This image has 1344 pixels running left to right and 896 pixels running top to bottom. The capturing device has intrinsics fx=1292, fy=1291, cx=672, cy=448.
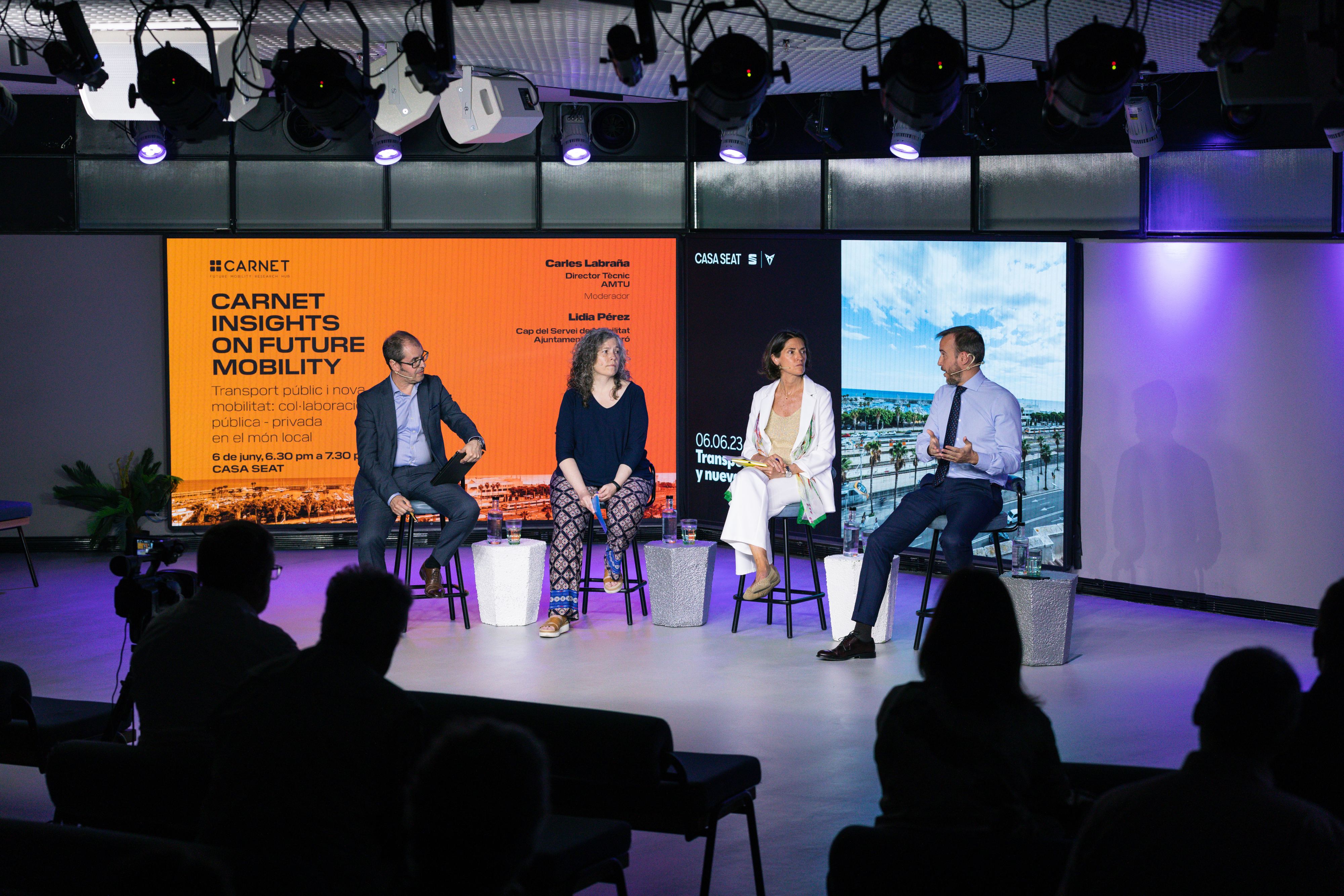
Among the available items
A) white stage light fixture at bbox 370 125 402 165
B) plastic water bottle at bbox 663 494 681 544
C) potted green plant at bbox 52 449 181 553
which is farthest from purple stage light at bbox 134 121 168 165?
plastic water bottle at bbox 663 494 681 544

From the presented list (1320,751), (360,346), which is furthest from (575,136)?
(1320,751)

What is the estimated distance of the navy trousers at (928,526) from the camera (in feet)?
19.4

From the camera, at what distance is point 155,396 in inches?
362

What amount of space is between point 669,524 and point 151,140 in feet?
14.1

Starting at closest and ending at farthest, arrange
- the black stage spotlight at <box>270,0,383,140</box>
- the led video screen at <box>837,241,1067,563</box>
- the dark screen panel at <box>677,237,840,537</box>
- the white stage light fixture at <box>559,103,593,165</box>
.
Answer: the black stage spotlight at <box>270,0,383,140</box> < the led video screen at <box>837,241,1067,563</box> < the dark screen panel at <box>677,237,840,537</box> < the white stage light fixture at <box>559,103,593,165</box>

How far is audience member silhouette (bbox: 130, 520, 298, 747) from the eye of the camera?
279 centimetres

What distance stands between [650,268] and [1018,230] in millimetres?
2638

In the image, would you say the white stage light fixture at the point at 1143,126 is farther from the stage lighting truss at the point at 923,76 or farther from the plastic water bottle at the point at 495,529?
the plastic water bottle at the point at 495,529

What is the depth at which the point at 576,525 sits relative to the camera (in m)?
6.72

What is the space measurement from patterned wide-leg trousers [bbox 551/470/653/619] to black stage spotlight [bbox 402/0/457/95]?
7.88ft

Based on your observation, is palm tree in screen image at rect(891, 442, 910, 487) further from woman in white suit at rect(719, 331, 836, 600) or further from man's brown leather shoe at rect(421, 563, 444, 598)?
man's brown leather shoe at rect(421, 563, 444, 598)

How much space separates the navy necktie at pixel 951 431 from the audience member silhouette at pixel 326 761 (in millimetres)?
4227

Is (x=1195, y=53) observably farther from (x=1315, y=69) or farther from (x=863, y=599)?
(x=863, y=599)

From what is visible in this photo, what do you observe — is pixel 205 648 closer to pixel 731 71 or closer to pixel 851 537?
pixel 731 71
